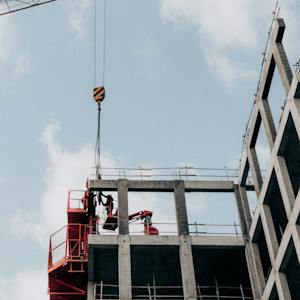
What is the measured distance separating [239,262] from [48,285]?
10750 mm

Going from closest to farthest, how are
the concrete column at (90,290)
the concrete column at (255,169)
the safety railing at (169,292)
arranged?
the concrete column at (90,290)
the concrete column at (255,169)
the safety railing at (169,292)

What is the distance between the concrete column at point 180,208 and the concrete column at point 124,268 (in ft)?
Answer: 10.0

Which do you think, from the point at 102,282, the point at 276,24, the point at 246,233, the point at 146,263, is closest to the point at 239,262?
the point at 246,233

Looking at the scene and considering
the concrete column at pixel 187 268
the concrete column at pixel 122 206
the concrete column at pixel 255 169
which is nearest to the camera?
the concrete column at pixel 187 268

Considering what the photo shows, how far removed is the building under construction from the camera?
2820 cm

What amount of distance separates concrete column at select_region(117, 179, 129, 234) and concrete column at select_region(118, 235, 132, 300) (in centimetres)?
65

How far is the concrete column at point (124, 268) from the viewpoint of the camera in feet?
95.1

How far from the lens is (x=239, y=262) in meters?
33.0

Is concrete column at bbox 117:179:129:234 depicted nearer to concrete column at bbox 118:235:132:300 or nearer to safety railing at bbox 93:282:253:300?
concrete column at bbox 118:235:132:300

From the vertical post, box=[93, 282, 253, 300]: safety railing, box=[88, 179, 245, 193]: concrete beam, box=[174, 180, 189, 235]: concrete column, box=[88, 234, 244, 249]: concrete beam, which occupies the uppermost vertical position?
box=[88, 179, 245, 193]: concrete beam

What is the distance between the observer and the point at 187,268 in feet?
99.0

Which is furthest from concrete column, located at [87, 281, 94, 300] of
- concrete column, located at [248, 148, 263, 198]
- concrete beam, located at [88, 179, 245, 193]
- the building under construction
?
concrete column, located at [248, 148, 263, 198]

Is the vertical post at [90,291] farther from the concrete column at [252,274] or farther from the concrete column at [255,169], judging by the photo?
the concrete column at [255,169]

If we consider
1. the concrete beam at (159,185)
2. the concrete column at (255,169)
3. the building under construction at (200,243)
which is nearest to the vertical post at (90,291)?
the building under construction at (200,243)
